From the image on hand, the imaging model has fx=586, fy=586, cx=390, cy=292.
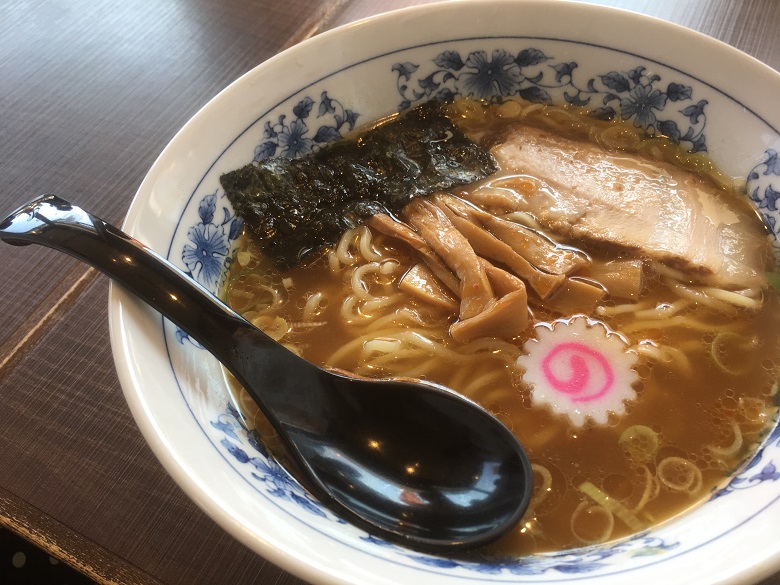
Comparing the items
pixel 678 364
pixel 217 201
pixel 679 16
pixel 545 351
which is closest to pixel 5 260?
pixel 217 201

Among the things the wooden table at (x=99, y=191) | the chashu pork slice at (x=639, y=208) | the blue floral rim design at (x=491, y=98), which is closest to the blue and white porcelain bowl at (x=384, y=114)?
the blue floral rim design at (x=491, y=98)

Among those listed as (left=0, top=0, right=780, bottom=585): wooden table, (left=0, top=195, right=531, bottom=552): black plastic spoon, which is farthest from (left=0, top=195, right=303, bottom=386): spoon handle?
(left=0, top=0, right=780, bottom=585): wooden table

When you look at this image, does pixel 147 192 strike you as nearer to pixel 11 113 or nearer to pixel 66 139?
pixel 66 139

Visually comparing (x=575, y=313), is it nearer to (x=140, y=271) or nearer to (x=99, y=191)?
(x=140, y=271)

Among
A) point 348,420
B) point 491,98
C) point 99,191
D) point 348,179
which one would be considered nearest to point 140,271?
point 348,420

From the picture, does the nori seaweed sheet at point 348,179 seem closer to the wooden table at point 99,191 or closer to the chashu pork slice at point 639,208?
the chashu pork slice at point 639,208

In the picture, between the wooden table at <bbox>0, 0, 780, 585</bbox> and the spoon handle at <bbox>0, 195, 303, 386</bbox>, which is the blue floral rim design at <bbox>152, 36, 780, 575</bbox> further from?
the wooden table at <bbox>0, 0, 780, 585</bbox>

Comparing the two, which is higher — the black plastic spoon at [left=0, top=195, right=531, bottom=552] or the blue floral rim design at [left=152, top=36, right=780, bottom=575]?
the blue floral rim design at [left=152, top=36, right=780, bottom=575]
